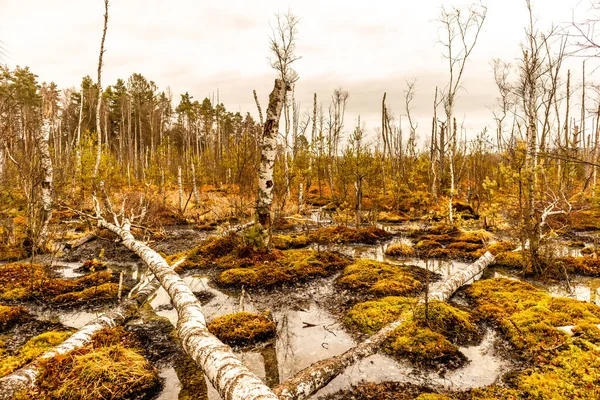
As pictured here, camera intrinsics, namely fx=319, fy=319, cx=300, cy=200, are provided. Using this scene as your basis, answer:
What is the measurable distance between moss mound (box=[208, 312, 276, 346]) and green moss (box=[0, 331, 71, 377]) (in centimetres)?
217

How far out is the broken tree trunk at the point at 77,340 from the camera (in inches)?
127

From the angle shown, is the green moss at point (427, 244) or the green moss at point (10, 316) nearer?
the green moss at point (10, 316)

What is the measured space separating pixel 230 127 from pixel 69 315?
171ft

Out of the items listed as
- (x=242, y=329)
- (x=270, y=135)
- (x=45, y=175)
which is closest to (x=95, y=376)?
(x=242, y=329)

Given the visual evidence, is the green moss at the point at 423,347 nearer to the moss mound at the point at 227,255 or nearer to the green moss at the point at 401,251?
the moss mound at the point at 227,255

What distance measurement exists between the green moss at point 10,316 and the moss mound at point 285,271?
12.1 feet

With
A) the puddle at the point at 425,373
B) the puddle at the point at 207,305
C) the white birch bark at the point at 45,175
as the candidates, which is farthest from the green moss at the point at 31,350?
the white birch bark at the point at 45,175

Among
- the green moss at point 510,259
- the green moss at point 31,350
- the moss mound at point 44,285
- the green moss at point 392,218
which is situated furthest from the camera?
the green moss at point 392,218

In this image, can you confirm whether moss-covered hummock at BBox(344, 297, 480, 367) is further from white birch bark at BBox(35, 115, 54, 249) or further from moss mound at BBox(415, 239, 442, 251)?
white birch bark at BBox(35, 115, 54, 249)

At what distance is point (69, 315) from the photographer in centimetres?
592

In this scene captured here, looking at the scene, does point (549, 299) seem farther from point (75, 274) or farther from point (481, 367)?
point (75, 274)

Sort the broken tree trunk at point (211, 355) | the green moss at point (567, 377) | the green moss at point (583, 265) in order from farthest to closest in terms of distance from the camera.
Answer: the green moss at point (583, 265) → the green moss at point (567, 377) → the broken tree trunk at point (211, 355)

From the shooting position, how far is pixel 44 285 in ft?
22.9

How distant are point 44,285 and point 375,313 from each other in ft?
23.1
